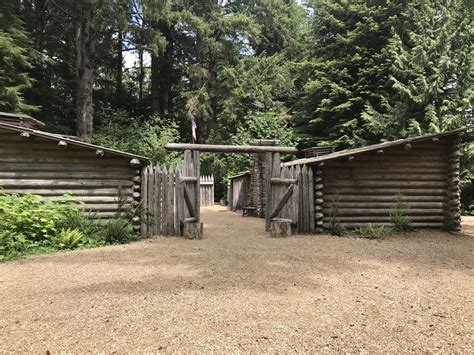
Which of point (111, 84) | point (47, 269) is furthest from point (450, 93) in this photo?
point (111, 84)

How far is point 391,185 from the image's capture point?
11.6 metres

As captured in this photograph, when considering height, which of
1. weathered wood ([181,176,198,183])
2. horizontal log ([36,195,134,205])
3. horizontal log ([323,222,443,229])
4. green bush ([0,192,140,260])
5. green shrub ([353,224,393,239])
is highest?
weathered wood ([181,176,198,183])

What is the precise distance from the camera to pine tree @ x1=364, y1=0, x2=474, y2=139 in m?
19.2

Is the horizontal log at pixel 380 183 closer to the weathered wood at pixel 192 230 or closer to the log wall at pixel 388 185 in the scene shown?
the log wall at pixel 388 185

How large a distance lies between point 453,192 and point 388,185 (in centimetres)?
217

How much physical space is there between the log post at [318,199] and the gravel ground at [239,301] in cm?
298

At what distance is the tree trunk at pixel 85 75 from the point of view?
21.4 metres

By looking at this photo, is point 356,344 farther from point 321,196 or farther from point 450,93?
point 450,93

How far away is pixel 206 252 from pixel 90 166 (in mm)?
4493

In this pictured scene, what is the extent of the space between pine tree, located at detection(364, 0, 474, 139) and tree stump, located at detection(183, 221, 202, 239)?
14466mm

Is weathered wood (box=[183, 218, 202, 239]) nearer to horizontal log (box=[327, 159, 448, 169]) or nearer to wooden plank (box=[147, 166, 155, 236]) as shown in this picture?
wooden plank (box=[147, 166, 155, 236])

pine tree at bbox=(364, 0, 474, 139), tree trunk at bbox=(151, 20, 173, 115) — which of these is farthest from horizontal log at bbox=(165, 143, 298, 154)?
tree trunk at bbox=(151, 20, 173, 115)

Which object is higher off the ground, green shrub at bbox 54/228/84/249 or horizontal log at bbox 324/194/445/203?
horizontal log at bbox 324/194/445/203

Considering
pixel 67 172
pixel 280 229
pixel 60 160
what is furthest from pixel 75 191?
pixel 280 229
